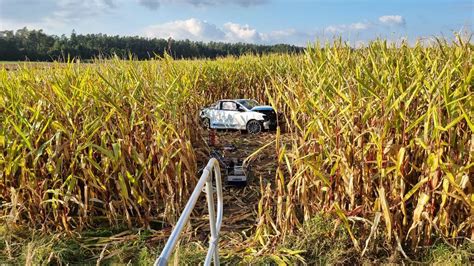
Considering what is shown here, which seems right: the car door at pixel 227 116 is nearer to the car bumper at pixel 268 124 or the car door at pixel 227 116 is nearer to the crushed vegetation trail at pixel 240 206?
the car bumper at pixel 268 124

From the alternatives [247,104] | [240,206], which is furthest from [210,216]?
[247,104]

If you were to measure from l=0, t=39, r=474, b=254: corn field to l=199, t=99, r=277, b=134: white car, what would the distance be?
4.56 metres

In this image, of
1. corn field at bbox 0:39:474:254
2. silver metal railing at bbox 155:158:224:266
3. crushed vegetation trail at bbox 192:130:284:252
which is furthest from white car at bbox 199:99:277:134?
silver metal railing at bbox 155:158:224:266

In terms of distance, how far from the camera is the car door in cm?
989

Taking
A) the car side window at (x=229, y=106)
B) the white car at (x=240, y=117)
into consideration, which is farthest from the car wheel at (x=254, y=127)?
the car side window at (x=229, y=106)

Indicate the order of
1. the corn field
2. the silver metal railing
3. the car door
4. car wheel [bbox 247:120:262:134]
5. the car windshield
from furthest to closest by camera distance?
the car windshield, the car door, car wheel [bbox 247:120:262:134], the corn field, the silver metal railing

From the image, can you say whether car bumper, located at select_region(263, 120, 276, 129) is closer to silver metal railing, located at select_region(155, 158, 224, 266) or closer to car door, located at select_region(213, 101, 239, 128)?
car door, located at select_region(213, 101, 239, 128)

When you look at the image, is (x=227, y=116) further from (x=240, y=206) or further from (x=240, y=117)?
(x=240, y=206)

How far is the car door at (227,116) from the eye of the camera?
9891mm

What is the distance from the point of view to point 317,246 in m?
3.85

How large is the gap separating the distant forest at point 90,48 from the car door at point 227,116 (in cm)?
177

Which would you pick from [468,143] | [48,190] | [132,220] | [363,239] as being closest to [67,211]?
[48,190]

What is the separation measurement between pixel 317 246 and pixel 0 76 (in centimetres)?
414

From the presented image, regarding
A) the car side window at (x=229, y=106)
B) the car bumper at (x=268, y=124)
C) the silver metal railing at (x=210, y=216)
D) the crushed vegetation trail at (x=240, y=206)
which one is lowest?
the crushed vegetation trail at (x=240, y=206)
